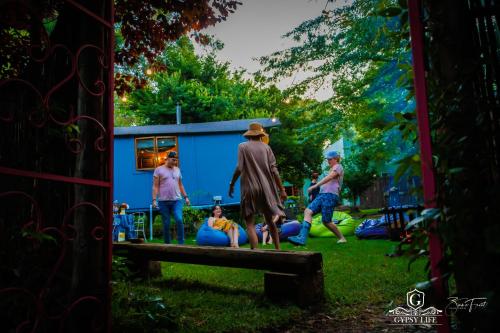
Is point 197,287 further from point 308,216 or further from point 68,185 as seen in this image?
point 308,216

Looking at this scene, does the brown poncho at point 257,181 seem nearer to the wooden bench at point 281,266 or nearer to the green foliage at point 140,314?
the wooden bench at point 281,266

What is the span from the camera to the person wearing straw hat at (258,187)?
5.29 metres

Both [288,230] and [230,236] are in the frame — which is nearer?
[230,236]

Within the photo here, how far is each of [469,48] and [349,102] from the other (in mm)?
10723

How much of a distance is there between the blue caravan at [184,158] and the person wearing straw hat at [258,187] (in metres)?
9.17

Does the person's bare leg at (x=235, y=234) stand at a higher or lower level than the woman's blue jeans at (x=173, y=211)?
lower

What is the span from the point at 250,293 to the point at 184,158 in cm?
→ 1151

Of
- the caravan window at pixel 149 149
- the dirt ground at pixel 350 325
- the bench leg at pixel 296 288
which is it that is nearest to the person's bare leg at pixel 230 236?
the bench leg at pixel 296 288

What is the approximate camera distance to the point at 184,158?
15.1 metres

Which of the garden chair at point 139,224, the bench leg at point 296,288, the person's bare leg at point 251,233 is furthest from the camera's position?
the garden chair at point 139,224

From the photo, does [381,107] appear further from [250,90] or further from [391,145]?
[250,90]

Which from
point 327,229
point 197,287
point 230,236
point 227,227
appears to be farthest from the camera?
point 327,229

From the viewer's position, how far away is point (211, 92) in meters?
24.7

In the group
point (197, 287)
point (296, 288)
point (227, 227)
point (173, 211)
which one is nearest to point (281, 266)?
point (296, 288)
